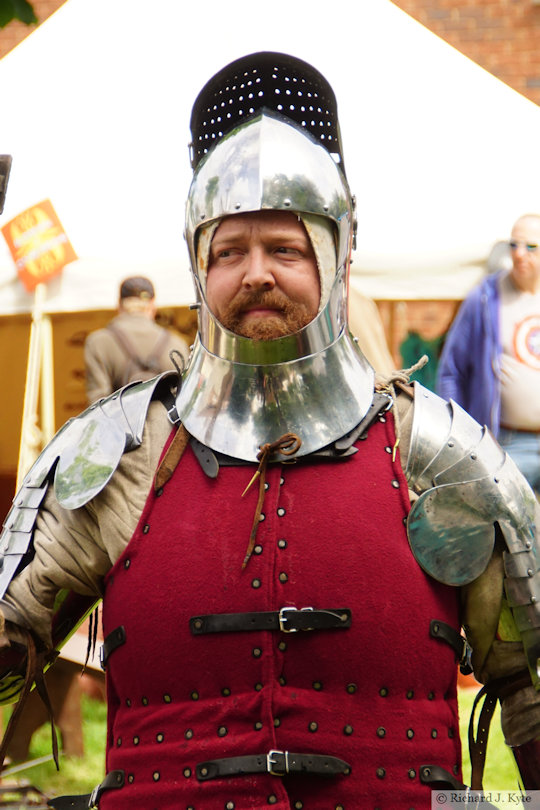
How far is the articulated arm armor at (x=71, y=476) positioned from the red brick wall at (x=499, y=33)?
24.3 ft

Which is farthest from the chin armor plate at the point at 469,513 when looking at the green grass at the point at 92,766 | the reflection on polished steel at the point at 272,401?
the green grass at the point at 92,766

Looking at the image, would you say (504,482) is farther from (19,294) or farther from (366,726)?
(19,294)

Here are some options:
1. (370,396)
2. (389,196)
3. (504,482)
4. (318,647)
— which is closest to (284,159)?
(370,396)

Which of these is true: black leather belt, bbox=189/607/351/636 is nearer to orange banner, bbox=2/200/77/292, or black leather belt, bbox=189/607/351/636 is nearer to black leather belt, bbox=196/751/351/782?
black leather belt, bbox=196/751/351/782

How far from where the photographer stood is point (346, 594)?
2582 millimetres

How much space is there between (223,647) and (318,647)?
0.19m

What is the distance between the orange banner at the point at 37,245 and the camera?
560 cm

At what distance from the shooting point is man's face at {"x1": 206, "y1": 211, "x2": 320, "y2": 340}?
110 inches

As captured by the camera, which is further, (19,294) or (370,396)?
(19,294)

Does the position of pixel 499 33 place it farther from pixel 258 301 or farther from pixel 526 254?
pixel 258 301

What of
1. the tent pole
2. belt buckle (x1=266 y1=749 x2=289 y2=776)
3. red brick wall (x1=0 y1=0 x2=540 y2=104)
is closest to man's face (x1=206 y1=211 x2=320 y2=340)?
belt buckle (x1=266 y1=749 x2=289 y2=776)

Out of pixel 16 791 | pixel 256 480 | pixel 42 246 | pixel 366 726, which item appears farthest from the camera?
pixel 42 246

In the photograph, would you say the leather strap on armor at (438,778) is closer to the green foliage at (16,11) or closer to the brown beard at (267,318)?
the brown beard at (267,318)

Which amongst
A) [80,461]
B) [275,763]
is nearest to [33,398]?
[80,461]
